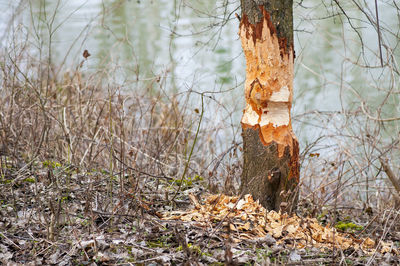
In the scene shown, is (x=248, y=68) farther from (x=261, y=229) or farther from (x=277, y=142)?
(x=261, y=229)

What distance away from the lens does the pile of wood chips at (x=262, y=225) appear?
3344 mm

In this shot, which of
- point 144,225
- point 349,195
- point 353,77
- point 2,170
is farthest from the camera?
point 353,77

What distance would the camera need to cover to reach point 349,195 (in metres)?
5.71

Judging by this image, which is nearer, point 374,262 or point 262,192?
point 374,262

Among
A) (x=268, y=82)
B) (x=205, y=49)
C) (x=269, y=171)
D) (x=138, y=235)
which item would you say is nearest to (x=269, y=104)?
(x=268, y=82)

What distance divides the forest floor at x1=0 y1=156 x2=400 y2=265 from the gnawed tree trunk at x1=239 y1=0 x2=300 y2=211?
8.8 inches

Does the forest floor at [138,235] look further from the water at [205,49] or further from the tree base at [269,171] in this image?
the water at [205,49]

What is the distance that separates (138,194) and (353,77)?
671cm

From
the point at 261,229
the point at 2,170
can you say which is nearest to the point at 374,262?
the point at 261,229

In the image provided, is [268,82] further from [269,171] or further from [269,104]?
[269,171]

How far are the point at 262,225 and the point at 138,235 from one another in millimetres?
933

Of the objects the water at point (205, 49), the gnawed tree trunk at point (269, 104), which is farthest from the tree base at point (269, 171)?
the water at point (205, 49)

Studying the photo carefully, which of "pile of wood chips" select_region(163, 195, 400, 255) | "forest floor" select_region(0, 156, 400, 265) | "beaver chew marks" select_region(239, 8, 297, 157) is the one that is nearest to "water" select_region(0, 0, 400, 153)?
"beaver chew marks" select_region(239, 8, 297, 157)

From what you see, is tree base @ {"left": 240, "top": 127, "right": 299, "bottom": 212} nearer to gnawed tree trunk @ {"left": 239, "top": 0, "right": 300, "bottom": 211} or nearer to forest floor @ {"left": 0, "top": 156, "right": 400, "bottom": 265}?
gnawed tree trunk @ {"left": 239, "top": 0, "right": 300, "bottom": 211}
